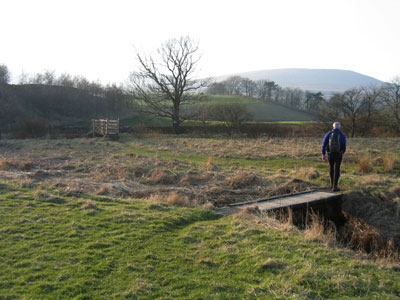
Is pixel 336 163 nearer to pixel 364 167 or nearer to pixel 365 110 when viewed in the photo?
pixel 364 167

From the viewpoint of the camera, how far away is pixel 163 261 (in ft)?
15.9

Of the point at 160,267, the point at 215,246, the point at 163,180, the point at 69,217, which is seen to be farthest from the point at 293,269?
the point at 163,180

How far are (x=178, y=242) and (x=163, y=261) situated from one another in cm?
80

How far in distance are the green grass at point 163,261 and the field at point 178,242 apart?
18 millimetres

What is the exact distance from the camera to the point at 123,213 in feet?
22.6

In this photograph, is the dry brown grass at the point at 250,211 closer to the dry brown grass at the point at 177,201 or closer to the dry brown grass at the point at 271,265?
the dry brown grass at the point at 177,201

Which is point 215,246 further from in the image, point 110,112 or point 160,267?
point 110,112

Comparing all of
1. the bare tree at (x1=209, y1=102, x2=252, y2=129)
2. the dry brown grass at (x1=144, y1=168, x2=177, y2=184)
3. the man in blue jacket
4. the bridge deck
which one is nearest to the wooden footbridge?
the bridge deck

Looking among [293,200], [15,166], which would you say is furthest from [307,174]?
[15,166]

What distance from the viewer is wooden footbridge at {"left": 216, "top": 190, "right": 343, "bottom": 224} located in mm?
8234

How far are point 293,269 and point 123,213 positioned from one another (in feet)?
12.4

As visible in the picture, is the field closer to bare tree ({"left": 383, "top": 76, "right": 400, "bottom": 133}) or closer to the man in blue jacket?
the man in blue jacket

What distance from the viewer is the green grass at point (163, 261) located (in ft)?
13.1

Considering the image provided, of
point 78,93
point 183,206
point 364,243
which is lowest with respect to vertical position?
point 364,243
